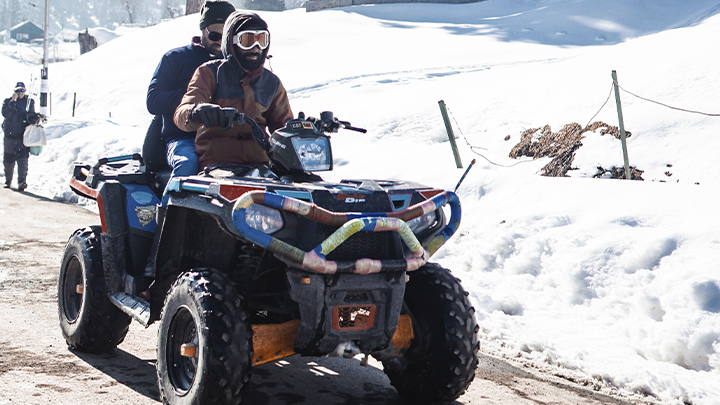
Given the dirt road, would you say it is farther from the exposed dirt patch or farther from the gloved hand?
the exposed dirt patch

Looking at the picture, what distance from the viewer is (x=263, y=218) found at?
3230 mm

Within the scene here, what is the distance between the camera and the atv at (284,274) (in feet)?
10.4

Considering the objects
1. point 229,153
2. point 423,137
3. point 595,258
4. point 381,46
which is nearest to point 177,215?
point 229,153

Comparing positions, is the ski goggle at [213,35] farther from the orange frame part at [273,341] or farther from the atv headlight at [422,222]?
the orange frame part at [273,341]

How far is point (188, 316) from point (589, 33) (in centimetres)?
3368

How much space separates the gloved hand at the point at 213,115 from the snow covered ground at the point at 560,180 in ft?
8.93

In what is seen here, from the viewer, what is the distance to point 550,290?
625 centimetres

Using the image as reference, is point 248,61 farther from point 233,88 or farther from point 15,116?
point 15,116

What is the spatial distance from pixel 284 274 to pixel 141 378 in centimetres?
124

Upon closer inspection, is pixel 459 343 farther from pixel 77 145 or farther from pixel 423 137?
pixel 77 145

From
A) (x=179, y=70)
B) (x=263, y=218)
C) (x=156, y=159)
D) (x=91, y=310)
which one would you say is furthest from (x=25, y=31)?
(x=263, y=218)

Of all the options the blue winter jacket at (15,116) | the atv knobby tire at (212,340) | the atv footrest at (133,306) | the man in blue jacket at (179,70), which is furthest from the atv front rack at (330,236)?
the blue winter jacket at (15,116)

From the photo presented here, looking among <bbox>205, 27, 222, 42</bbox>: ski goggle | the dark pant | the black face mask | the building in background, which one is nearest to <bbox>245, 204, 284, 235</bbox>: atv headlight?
the black face mask

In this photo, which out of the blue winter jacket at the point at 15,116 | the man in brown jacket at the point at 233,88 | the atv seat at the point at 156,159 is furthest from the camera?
the blue winter jacket at the point at 15,116
